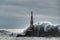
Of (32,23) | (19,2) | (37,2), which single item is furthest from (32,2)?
(32,23)

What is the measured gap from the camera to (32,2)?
1.50m

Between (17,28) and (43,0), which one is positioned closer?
(17,28)

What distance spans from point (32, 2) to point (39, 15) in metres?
0.21

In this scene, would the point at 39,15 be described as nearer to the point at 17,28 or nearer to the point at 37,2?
the point at 37,2

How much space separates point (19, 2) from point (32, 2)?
0.60 feet

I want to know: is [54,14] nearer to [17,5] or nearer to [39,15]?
[39,15]

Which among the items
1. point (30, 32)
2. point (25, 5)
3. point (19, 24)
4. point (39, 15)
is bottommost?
point (30, 32)

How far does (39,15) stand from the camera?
1.47 metres

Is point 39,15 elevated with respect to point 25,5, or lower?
lower

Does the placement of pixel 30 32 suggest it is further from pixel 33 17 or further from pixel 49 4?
pixel 49 4

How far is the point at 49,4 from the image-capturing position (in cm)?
151

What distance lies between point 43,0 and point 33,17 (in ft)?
0.94

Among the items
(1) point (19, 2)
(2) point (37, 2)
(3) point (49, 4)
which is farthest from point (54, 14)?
(1) point (19, 2)

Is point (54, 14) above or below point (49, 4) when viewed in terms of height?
below
